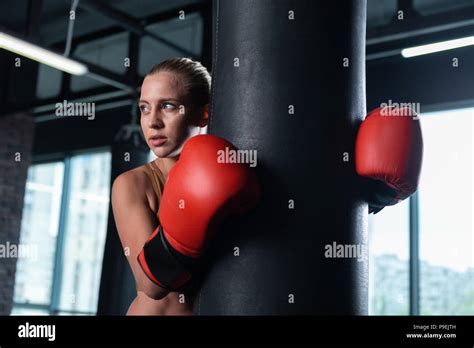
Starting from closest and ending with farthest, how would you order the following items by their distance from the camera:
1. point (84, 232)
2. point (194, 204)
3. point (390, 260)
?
point (194, 204), point (390, 260), point (84, 232)

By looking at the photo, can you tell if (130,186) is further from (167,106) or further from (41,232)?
(41,232)

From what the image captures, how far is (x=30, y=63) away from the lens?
6.88 metres

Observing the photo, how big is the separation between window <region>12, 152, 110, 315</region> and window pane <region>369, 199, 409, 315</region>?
3378 mm

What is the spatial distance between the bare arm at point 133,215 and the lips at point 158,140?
0.32ft

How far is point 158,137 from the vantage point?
4.35 feet

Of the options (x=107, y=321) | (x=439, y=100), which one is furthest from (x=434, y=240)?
(x=107, y=321)

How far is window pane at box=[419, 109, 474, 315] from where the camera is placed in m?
5.00

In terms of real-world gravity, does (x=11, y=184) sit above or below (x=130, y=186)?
above

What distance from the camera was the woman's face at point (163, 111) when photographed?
1309 mm

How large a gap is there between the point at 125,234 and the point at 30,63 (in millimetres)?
A: 6069

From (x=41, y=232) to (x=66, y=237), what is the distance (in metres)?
0.30

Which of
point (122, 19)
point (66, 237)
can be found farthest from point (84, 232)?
point (122, 19)

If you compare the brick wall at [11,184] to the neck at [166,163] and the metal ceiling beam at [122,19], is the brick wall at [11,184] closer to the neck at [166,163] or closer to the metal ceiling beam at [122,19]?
the metal ceiling beam at [122,19]

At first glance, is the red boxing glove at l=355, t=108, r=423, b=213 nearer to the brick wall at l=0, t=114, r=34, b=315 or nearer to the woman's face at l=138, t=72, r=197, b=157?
the woman's face at l=138, t=72, r=197, b=157
